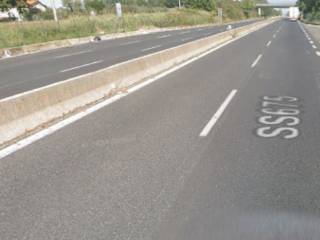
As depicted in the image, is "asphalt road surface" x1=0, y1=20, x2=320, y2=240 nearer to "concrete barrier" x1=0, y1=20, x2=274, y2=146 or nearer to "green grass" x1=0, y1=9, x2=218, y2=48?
"concrete barrier" x1=0, y1=20, x2=274, y2=146

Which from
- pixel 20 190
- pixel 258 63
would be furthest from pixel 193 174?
pixel 258 63

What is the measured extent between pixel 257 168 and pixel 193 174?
0.89 meters

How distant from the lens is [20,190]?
4.75 metres

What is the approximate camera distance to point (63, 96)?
8.41 metres

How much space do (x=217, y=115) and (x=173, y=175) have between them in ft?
11.1

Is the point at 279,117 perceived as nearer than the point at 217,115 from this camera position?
Yes

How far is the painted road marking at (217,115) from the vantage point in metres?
7.02

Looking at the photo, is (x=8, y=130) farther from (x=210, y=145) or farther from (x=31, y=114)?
(x=210, y=145)

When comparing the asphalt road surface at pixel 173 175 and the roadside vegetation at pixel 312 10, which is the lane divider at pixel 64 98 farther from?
the roadside vegetation at pixel 312 10

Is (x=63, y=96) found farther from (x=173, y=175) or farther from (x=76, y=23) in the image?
(x=76, y=23)

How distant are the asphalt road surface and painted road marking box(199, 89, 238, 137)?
0.07 ft

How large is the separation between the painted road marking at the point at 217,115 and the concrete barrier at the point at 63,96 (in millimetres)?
3134

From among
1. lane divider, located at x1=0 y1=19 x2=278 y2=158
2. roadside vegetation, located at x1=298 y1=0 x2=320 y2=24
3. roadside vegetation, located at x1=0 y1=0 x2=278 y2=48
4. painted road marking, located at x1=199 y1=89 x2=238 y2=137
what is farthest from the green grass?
roadside vegetation, located at x1=298 y1=0 x2=320 y2=24

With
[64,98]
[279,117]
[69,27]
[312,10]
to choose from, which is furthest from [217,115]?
[312,10]
